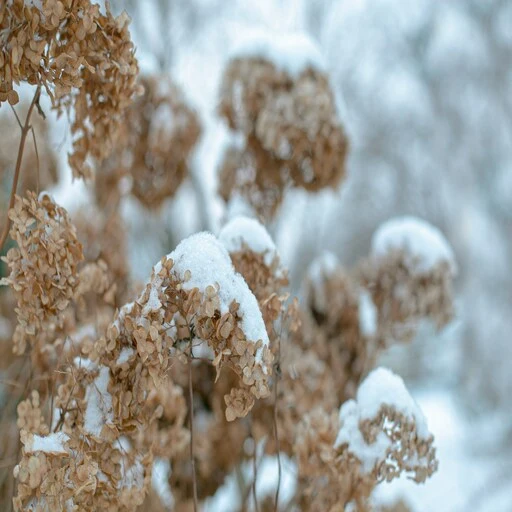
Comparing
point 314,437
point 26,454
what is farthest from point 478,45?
point 26,454

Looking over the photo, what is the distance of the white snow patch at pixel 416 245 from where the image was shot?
1.11 meters

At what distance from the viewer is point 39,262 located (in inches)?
18.4

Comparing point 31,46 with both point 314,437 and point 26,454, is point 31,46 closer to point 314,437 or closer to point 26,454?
point 26,454

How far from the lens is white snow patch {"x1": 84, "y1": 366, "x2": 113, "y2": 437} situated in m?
0.47

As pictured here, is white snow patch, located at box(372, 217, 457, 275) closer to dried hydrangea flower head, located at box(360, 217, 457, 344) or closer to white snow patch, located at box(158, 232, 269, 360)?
dried hydrangea flower head, located at box(360, 217, 457, 344)

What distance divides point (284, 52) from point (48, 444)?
0.80m

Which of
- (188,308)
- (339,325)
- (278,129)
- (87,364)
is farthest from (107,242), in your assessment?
(188,308)

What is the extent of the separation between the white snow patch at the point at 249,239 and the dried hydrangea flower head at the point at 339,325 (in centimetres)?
53

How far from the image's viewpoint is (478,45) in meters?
3.62

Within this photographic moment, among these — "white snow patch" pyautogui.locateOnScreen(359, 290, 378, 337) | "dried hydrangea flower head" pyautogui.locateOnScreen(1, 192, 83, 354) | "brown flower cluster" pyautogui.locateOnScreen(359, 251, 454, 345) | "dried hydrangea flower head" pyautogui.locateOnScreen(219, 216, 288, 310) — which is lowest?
"dried hydrangea flower head" pyautogui.locateOnScreen(1, 192, 83, 354)

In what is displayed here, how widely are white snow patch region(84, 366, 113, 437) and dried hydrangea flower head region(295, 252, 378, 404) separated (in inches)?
28.6

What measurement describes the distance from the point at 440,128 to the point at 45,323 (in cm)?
373

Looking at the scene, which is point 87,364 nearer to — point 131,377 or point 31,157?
point 131,377

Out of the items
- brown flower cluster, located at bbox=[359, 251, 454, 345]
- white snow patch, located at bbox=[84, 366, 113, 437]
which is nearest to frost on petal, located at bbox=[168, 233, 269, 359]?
white snow patch, located at bbox=[84, 366, 113, 437]
